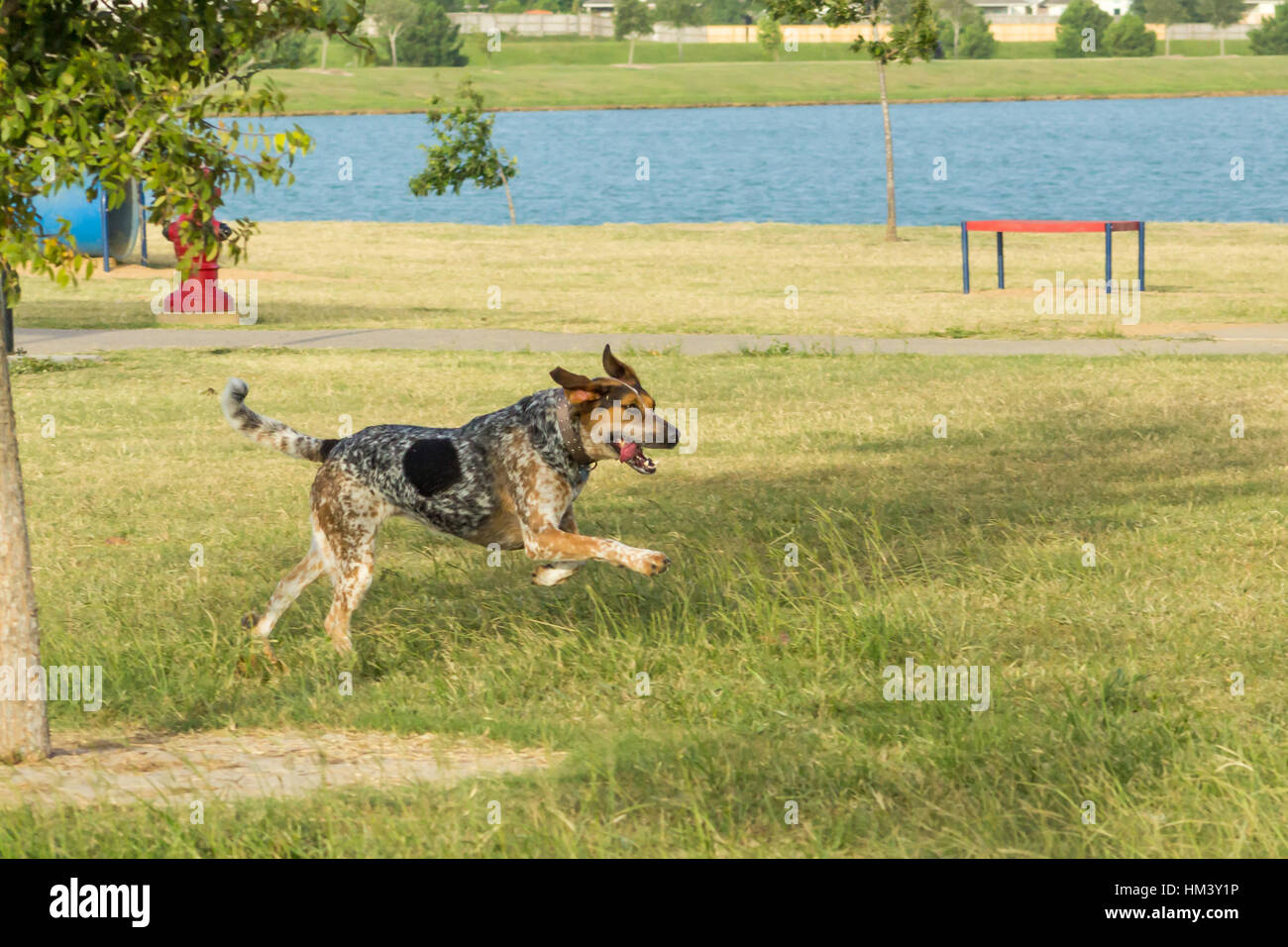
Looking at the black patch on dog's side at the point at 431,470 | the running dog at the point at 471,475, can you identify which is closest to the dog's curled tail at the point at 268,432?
the running dog at the point at 471,475

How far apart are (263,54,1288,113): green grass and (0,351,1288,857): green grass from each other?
130698 millimetres

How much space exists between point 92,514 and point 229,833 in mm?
6251

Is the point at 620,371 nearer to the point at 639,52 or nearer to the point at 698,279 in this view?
the point at 698,279

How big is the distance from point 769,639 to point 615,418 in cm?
146

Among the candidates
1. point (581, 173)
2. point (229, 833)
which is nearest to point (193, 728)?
point (229, 833)

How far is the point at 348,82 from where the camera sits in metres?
146

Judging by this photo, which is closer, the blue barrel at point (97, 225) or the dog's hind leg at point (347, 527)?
the dog's hind leg at point (347, 527)

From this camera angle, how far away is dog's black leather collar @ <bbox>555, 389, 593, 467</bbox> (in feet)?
23.2

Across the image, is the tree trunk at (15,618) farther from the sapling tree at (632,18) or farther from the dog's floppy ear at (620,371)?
the sapling tree at (632,18)

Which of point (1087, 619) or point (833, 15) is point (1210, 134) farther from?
point (1087, 619)

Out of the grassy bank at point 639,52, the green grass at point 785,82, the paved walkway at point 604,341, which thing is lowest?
the paved walkway at point 604,341

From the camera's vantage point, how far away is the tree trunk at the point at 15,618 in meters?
6.48

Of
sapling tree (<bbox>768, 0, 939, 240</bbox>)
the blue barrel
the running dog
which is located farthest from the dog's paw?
sapling tree (<bbox>768, 0, 939, 240</bbox>)

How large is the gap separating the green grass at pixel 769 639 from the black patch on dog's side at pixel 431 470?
33.3 inches
